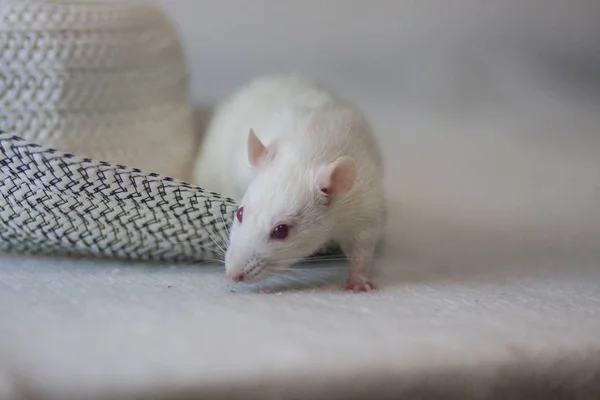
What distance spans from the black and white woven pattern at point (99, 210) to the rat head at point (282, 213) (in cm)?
6

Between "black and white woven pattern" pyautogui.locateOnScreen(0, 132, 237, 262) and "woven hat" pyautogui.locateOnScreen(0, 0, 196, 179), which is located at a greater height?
"woven hat" pyautogui.locateOnScreen(0, 0, 196, 179)

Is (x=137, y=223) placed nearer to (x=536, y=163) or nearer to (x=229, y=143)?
(x=229, y=143)

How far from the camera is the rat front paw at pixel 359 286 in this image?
3.17 ft

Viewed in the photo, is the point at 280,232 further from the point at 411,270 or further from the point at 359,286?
the point at 411,270

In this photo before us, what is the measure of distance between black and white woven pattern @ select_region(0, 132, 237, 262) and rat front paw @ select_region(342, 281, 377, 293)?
18 cm

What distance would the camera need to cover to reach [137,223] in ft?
3.18

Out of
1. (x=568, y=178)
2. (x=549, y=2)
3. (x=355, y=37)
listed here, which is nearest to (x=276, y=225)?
(x=568, y=178)

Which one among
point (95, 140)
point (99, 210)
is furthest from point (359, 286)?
point (95, 140)

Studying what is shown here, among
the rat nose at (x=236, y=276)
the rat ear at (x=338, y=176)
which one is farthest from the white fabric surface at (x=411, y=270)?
the rat ear at (x=338, y=176)

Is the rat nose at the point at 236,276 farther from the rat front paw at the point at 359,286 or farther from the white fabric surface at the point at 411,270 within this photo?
the rat front paw at the point at 359,286

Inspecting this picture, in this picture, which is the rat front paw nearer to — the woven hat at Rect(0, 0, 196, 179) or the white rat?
the white rat

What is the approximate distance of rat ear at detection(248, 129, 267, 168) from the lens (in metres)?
1.02

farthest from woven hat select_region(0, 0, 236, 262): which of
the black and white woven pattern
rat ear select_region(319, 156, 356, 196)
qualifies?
rat ear select_region(319, 156, 356, 196)

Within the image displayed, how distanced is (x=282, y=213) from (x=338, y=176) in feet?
0.30
